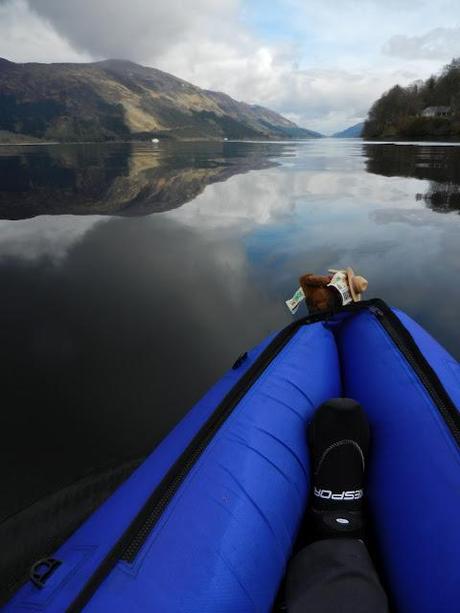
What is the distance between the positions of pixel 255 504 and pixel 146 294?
417cm

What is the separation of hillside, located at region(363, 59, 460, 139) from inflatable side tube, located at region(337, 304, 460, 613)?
229 ft

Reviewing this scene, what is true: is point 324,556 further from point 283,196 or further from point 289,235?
point 283,196

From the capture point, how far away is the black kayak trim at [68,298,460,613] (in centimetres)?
145

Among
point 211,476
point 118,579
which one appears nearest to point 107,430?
point 211,476

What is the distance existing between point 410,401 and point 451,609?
108 cm

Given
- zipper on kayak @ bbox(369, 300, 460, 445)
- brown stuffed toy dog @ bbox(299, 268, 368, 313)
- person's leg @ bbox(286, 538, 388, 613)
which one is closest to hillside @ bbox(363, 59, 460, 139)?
brown stuffed toy dog @ bbox(299, 268, 368, 313)

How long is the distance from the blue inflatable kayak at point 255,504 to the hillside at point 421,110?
70.4 meters

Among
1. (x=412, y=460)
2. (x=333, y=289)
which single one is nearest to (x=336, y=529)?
(x=412, y=460)

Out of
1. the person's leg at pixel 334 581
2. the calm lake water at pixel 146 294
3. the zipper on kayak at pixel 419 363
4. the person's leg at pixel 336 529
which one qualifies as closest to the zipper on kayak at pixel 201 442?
the person's leg at pixel 336 529

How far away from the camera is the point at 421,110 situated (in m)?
79.6

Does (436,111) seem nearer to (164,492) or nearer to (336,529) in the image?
(336,529)

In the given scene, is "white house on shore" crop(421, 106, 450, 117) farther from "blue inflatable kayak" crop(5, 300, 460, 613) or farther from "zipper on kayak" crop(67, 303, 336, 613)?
"zipper on kayak" crop(67, 303, 336, 613)

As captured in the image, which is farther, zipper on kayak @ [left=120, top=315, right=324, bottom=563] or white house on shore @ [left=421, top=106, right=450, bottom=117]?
white house on shore @ [left=421, top=106, right=450, bottom=117]

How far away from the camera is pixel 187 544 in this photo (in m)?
1.52
